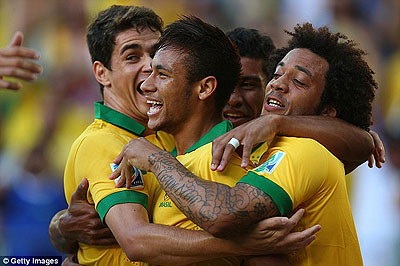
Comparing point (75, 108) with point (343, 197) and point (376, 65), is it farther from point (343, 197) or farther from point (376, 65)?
point (343, 197)

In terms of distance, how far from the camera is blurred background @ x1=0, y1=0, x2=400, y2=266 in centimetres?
705

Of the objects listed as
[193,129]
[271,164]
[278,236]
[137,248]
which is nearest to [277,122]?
[271,164]

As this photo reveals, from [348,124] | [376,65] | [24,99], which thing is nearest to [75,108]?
[24,99]

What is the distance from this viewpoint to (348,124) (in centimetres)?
376

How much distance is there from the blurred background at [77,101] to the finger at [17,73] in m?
3.12

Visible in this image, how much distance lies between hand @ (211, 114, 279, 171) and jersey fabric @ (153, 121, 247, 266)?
0.43 ft

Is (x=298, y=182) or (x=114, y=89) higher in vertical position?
(x=114, y=89)

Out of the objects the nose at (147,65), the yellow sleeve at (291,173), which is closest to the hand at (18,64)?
the nose at (147,65)

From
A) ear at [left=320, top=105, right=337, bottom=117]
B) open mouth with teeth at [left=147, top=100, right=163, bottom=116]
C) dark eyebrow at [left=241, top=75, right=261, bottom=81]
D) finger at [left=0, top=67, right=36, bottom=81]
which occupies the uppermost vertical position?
dark eyebrow at [left=241, top=75, right=261, bottom=81]

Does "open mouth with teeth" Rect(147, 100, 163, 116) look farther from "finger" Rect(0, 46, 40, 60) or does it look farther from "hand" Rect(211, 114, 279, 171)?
"finger" Rect(0, 46, 40, 60)

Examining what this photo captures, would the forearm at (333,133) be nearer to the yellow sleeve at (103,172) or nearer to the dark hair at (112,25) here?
the yellow sleeve at (103,172)

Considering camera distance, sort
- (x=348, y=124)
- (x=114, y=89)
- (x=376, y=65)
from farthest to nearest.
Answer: (x=376, y=65)
(x=114, y=89)
(x=348, y=124)

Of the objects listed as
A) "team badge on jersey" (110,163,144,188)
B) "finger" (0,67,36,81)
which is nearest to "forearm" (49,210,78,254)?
"team badge on jersey" (110,163,144,188)

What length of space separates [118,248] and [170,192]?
83cm
